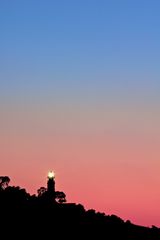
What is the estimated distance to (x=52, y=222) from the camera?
94.9 ft

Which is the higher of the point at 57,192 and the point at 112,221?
the point at 57,192

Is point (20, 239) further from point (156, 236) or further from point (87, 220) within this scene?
point (156, 236)

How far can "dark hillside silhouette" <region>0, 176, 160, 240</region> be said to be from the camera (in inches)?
1078

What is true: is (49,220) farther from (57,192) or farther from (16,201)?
(57,192)

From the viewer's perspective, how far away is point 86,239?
29078 mm

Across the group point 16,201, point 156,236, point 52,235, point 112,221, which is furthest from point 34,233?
point 156,236

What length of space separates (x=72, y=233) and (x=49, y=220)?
4.92ft

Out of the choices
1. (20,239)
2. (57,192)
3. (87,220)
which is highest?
(57,192)

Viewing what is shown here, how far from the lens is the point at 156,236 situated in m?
35.3

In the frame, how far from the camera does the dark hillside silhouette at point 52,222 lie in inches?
1078

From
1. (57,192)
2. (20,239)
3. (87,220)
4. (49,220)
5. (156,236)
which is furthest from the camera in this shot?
(57,192)

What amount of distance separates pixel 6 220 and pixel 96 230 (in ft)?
19.9

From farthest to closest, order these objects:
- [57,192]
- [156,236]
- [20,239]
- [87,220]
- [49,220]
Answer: [57,192], [156,236], [87,220], [49,220], [20,239]

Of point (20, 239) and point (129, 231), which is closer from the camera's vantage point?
point (20, 239)
